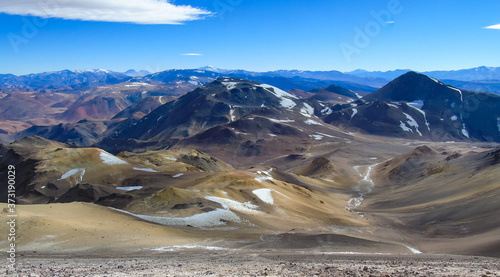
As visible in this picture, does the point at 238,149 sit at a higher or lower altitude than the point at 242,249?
lower

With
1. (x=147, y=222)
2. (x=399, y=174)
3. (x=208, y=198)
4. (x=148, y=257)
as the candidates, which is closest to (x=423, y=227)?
(x=208, y=198)

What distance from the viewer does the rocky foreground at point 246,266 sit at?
20734 mm

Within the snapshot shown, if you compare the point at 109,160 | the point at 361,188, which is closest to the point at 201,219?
the point at 109,160

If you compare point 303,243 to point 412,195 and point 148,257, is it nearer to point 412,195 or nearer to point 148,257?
point 148,257

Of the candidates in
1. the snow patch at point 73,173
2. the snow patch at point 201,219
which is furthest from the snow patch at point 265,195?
the snow patch at point 73,173

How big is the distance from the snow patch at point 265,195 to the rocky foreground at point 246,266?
96.5 feet

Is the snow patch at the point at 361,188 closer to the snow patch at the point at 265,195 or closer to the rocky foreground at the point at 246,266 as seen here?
the snow patch at the point at 265,195

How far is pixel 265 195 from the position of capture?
60.4 metres

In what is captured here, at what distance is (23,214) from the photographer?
34.8 meters

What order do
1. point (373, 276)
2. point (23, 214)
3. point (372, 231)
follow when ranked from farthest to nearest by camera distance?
1. point (372, 231)
2. point (23, 214)
3. point (373, 276)

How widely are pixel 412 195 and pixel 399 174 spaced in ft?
121

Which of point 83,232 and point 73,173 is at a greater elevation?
point 83,232

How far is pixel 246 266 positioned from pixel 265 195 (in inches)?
1469

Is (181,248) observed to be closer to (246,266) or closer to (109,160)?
(246,266)
